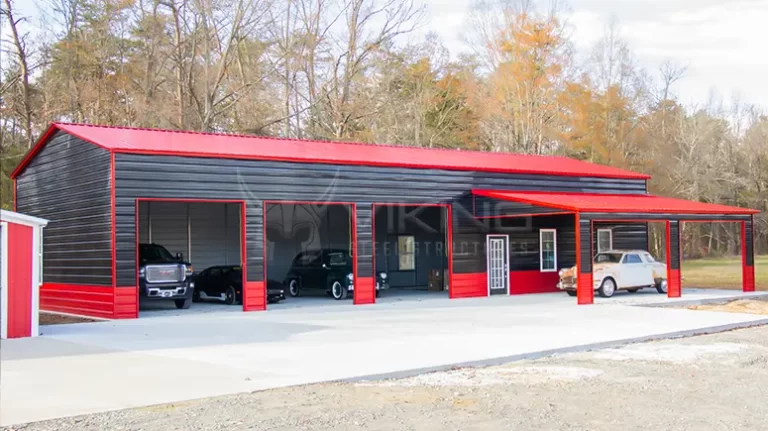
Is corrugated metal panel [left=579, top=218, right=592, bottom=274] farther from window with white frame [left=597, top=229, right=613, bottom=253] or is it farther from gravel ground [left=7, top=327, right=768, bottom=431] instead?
gravel ground [left=7, top=327, right=768, bottom=431]

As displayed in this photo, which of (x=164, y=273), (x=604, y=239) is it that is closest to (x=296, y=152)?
(x=164, y=273)

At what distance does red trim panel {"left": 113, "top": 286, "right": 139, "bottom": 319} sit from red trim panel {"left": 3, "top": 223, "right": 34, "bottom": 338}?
3.62m

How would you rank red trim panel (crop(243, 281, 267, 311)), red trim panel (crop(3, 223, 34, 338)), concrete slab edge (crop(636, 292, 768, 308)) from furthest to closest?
concrete slab edge (crop(636, 292, 768, 308)) < red trim panel (crop(243, 281, 267, 311)) < red trim panel (crop(3, 223, 34, 338))

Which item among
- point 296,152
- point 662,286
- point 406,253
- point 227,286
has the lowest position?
point 662,286

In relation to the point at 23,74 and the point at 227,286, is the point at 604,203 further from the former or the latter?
the point at 23,74

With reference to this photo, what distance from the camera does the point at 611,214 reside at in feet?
71.8

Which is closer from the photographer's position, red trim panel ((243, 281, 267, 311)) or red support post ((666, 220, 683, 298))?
red trim panel ((243, 281, 267, 311))

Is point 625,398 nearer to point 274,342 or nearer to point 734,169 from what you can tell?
point 274,342

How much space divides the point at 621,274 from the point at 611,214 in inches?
130

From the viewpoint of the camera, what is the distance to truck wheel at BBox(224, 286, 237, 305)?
2291cm

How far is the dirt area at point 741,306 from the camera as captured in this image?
65.8 feet

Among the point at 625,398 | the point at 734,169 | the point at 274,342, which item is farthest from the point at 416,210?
the point at 734,169

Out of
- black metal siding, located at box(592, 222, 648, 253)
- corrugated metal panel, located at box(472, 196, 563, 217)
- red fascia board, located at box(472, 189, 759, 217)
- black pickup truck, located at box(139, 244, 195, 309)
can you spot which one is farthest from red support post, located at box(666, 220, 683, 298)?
black pickup truck, located at box(139, 244, 195, 309)

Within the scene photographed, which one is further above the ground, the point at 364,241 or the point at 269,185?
the point at 269,185
